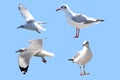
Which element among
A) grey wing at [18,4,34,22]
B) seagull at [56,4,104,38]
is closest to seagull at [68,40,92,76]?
seagull at [56,4,104,38]

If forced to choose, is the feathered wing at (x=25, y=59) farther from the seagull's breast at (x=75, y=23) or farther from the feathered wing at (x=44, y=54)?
the seagull's breast at (x=75, y=23)

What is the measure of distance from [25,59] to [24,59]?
0.04 ft

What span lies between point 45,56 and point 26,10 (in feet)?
2.88

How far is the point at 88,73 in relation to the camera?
7582mm

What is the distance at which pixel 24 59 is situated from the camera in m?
7.48

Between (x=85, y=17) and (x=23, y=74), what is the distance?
109 centimetres

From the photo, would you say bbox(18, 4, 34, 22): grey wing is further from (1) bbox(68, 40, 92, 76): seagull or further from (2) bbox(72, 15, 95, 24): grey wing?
(1) bbox(68, 40, 92, 76): seagull

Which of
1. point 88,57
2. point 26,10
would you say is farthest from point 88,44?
point 26,10

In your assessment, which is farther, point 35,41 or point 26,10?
point 26,10

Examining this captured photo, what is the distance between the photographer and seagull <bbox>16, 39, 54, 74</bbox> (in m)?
7.40

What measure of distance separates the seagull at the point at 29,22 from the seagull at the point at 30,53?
0.30 meters

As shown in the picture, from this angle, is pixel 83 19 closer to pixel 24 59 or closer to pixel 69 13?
pixel 69 13

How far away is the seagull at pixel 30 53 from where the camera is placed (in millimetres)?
7398

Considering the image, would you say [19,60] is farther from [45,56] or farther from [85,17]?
[85,17]
